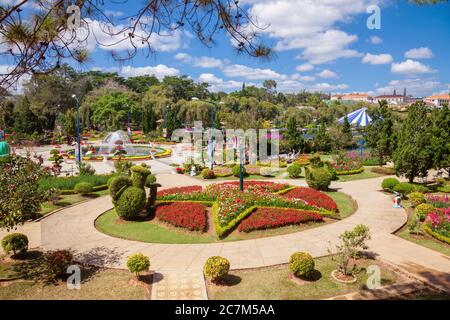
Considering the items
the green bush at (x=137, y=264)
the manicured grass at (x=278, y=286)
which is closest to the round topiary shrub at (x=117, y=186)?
the green bush at (x=137, y=264)

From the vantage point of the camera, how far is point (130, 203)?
525 inches

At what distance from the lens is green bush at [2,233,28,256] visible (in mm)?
10016

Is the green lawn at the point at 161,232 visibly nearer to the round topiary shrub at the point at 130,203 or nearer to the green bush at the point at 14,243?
the round topiary shrub at the point at 130,203

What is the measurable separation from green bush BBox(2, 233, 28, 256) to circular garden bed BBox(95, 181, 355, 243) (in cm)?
299

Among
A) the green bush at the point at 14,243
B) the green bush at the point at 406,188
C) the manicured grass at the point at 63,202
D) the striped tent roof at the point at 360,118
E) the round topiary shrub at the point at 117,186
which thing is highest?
the striped tent roof at the point at 360,118

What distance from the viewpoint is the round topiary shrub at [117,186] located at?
13.4 m

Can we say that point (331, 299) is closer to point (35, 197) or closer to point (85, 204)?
point (35, 197)

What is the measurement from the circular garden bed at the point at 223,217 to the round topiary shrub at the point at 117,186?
3.78 ft

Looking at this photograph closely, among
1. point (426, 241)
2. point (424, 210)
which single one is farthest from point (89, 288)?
point (424, 210)

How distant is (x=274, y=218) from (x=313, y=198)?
3.46 meters

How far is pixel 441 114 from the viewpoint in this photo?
1964cm

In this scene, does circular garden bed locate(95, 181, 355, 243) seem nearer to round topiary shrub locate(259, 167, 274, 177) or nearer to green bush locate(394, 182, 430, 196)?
green bush locate(394, 182, 430, 196)
